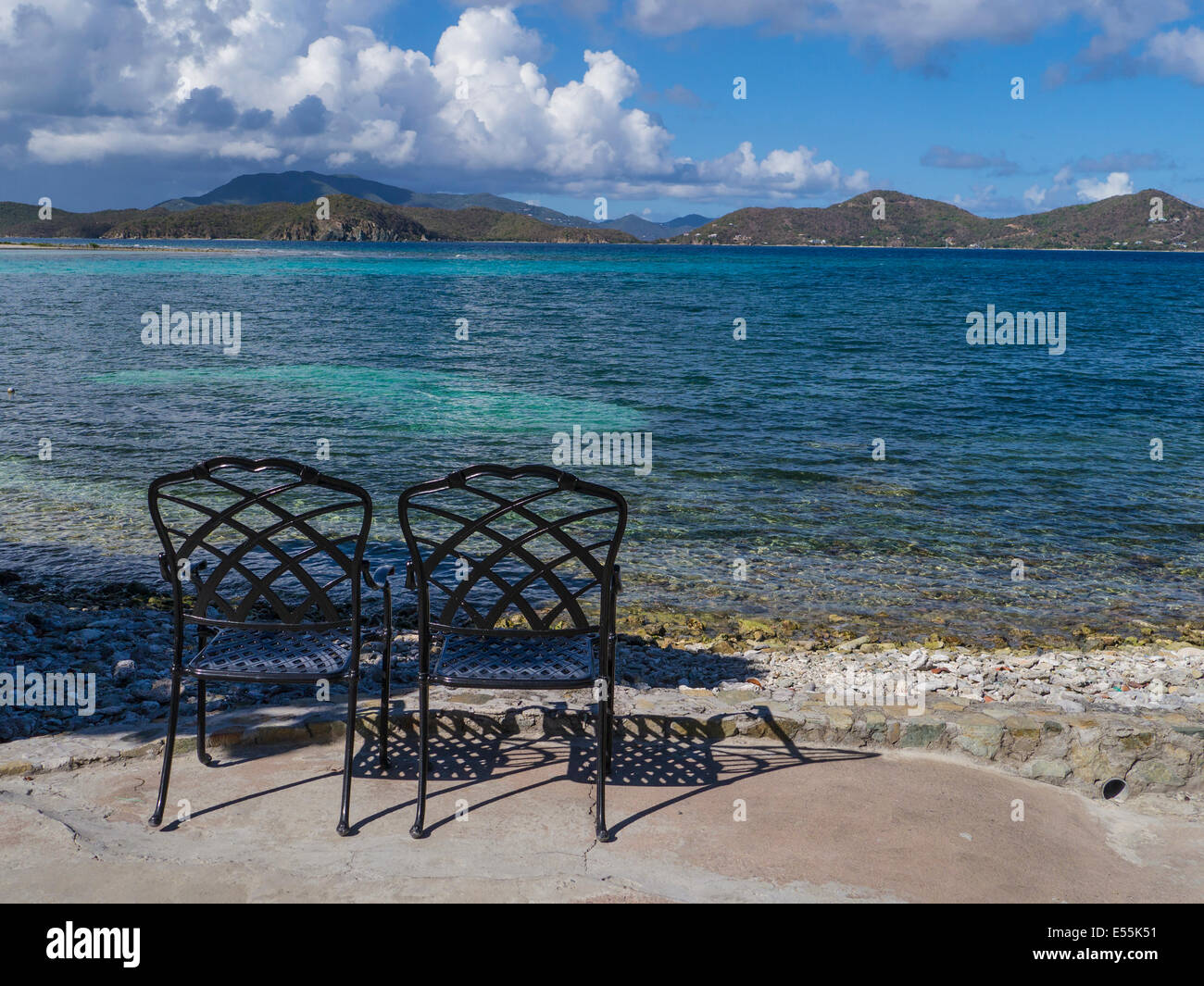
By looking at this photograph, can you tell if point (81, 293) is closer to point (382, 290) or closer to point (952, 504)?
point (382, 290)

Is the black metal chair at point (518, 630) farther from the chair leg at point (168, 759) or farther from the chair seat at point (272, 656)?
the chair leg at point (168, 759)

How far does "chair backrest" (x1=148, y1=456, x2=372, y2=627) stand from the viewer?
3877mm

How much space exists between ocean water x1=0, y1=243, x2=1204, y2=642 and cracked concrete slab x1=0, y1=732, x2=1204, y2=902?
4.39 meters

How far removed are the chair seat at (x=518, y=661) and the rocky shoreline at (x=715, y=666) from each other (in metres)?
1.26

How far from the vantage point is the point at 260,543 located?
4.13 m

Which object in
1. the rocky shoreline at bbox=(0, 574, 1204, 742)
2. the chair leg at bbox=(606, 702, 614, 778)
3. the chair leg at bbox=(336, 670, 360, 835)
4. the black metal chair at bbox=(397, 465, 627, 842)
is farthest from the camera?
the rocky shoreline at bbox=(0, 574, 1204, 742)

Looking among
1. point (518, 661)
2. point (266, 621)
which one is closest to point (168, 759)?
point (266, 621)

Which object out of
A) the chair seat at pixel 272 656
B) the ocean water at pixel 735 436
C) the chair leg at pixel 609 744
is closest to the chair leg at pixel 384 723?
the chair seat at pixel 272 656

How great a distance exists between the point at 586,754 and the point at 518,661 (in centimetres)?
87

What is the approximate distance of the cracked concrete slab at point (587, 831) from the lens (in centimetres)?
354

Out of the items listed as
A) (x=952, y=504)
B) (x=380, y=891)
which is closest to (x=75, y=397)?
(x=952, y=504)

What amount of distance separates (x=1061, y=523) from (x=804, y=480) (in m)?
3.52

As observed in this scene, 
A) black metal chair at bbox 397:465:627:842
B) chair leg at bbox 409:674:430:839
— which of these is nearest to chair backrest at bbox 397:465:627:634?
black metal chair at bbox 397:465:627:842

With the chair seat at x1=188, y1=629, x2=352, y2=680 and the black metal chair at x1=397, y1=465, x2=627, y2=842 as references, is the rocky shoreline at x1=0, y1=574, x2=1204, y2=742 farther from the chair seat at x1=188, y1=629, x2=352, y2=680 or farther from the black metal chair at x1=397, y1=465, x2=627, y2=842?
the black metal chair at x1=397, y1=465, x2=627, y2=842
